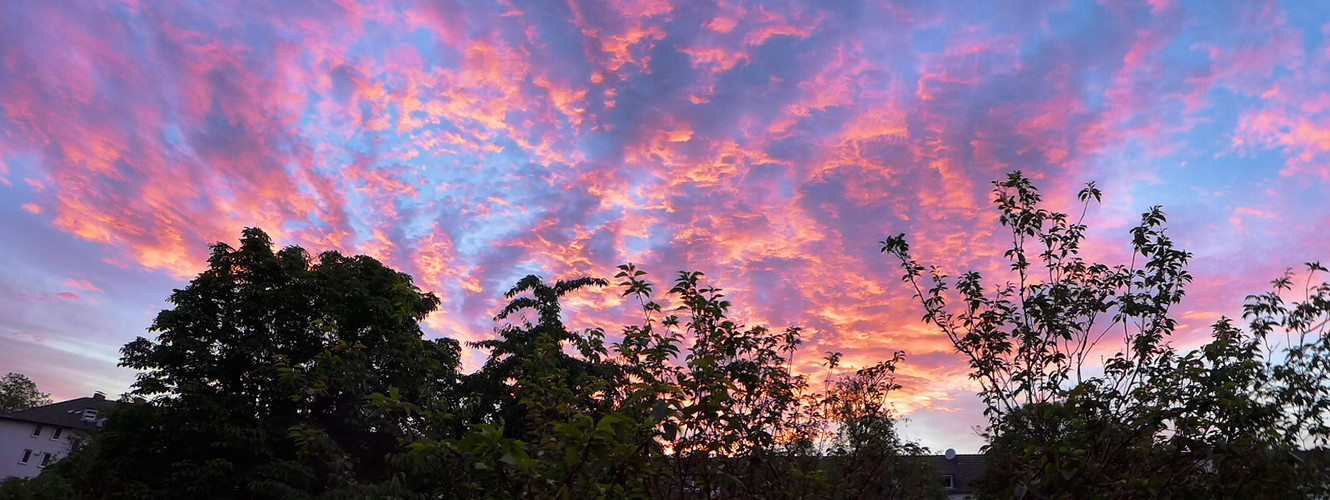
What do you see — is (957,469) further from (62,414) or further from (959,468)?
(62,414)

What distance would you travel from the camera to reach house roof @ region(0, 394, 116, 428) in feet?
202

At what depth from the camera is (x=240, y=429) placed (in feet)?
78.6

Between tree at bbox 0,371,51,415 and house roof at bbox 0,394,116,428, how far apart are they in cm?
3218

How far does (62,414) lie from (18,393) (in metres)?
41.7

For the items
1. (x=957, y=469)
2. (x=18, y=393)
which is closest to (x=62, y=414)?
(x=18, y=393)

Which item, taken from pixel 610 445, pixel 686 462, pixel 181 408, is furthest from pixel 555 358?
pixel 181 408

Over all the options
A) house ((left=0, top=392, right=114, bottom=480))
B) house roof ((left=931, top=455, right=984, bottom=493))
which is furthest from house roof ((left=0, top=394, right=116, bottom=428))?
house roof ((left=931, top=455, right=984, bottom=493))

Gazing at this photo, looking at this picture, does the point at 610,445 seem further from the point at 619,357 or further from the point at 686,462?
the point at 619,357

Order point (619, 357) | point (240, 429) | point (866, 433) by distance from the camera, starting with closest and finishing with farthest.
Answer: point (619, 357), point (866, 433), point (240, 429)

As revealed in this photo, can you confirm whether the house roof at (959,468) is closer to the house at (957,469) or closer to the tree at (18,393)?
the house at (957,469)

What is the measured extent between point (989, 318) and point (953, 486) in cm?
6492

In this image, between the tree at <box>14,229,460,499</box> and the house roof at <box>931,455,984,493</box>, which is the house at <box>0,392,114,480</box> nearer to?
the tree at <box>14,229,460,499</box>

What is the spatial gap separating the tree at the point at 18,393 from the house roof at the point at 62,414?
32176mm

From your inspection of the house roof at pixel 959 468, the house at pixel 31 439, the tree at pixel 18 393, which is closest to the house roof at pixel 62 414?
the house at pixel 31 439
